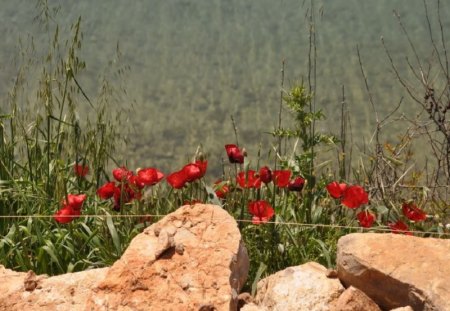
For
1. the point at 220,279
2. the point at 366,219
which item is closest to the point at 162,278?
the point at 220,279

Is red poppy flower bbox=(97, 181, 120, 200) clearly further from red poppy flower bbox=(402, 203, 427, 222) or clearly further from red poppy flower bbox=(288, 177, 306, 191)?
red poppy flower bbox=(402, 203, 427, 222)

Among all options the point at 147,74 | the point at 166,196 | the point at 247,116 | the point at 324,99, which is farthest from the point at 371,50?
the point at 166,196

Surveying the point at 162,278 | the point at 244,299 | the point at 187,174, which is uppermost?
the point at 187,174

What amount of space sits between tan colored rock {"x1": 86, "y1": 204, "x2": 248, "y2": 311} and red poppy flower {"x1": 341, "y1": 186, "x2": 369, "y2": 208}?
54 centimetres

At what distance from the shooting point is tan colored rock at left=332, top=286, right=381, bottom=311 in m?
2.24

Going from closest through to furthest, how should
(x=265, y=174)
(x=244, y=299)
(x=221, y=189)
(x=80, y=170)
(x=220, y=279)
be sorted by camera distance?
(x=220, y=279) < (x=244, y=299) < (x=265, y=174) < (x=221, y=189) < (x=80, y=170)

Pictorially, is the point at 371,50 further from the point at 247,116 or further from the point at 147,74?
the point at 147,74

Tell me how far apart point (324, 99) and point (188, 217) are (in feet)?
9.31

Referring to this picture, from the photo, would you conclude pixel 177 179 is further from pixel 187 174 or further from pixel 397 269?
pixel 397 269

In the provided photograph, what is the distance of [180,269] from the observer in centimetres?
221

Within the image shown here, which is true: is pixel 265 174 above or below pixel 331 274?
above

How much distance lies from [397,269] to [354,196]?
488 mm

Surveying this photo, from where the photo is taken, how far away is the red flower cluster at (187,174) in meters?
2.54

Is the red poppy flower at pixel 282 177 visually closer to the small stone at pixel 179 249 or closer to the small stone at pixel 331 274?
the small stone at pixel 331 274
